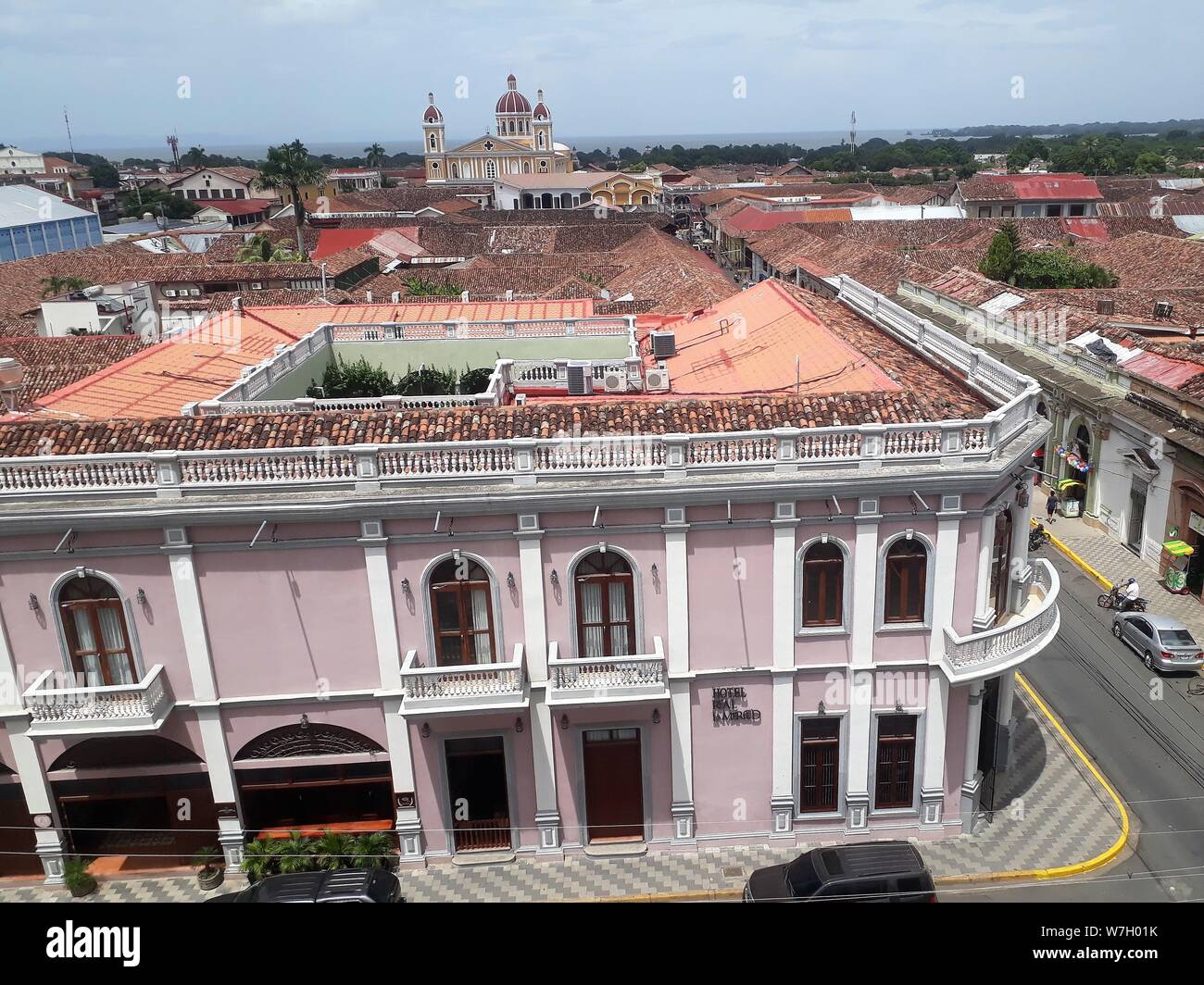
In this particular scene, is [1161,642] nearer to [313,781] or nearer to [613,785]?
[613,785]

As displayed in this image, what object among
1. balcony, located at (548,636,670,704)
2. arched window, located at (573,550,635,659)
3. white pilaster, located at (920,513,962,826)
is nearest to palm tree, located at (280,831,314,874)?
balcony, located at (548,636,670,704)

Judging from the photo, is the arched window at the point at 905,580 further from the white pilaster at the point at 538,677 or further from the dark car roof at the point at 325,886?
the dark car roof at the point at 325,886

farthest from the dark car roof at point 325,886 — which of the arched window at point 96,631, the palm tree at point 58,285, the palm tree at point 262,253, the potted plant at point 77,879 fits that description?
the palm tree at point 262,253

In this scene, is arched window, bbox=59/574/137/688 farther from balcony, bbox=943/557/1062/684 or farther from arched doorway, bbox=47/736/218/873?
balcony, bbox=943/557/1062/684

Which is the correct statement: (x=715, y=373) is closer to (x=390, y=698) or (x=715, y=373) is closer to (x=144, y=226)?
(x=390, y=698)
